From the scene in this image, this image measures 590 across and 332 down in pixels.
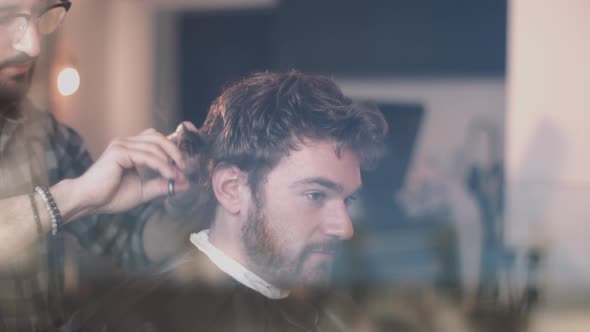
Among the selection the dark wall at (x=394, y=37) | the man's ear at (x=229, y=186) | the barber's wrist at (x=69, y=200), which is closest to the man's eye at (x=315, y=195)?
the man's ear at (x=229, y=186)

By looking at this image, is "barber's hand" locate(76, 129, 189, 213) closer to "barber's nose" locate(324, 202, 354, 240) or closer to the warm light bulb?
the warm light bulb

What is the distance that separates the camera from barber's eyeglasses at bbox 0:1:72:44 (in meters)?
1.15

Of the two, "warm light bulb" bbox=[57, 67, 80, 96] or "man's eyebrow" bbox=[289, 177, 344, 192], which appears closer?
"man's eyebrow" bbox=[289, 177, 344, 192]

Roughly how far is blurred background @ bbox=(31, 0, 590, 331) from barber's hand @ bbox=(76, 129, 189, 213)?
4 cm

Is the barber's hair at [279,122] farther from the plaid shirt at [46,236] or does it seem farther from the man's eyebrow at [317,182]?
the plaid shirt at [46,236]

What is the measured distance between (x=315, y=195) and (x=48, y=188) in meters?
0.59

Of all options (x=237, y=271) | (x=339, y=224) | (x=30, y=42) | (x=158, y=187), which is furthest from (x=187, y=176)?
(x=30, y=42)

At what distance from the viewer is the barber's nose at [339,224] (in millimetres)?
1146

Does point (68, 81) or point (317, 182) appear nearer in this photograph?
point (317, 182)

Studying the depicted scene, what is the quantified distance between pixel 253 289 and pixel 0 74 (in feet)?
2.36

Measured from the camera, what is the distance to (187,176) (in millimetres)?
1182

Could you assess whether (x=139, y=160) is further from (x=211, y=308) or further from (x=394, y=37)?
(x=394, y=37)

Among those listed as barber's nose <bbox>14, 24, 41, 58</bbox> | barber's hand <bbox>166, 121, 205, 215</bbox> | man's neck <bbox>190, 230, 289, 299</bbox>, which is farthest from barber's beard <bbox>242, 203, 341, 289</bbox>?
barber's nose <bbox>14, 24, 41, 58</bbox>

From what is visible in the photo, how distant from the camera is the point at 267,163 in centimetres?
114
